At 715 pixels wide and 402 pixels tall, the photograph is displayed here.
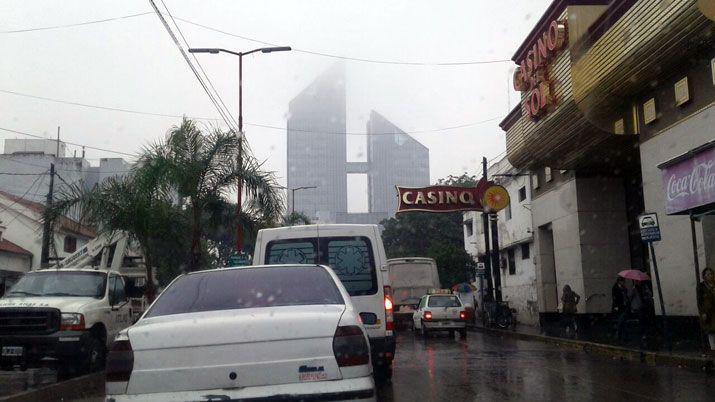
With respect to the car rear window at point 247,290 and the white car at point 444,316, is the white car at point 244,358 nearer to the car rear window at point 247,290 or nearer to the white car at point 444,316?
the car rear window at point 247,290

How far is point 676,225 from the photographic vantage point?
16359mm

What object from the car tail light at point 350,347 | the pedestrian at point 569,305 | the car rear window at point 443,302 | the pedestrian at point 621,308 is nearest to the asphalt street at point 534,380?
the pedestrian at point 621,308

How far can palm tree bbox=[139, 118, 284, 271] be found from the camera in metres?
16.5

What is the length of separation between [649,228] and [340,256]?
759 cm

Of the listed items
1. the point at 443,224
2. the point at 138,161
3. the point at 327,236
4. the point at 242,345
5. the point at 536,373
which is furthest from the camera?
the point at 443,224

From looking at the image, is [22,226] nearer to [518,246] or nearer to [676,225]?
[518,246]

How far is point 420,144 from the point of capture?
7854 inches

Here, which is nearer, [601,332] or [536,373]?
[536,373]

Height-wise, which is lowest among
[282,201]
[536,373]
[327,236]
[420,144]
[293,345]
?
[536,373]

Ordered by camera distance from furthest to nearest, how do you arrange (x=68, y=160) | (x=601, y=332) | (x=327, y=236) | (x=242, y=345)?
(x=68, y=160) < (x=601, y=332) < (x=327, y=236) < (x=242, y=345)

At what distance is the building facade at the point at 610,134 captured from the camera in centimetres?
1484

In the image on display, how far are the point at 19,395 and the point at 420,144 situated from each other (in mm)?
193600

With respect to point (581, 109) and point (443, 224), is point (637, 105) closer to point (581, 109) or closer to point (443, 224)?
point (581, 109)

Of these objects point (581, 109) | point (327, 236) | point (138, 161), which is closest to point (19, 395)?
point (327, 236)
